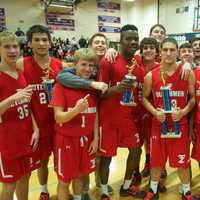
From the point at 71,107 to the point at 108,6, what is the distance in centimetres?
839

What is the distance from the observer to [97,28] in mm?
9742

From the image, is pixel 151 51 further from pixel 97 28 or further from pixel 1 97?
pixel 97 28

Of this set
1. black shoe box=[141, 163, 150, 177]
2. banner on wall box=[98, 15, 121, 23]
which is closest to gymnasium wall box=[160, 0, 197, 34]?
banner on wall box=[98, 15, 121, 23]

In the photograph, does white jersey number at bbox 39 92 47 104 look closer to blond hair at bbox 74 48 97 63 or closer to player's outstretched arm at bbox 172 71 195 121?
A: blond hair at bbox 74 48 97 63

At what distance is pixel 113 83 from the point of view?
8.90 ft

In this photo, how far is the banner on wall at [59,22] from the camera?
8.55 metres

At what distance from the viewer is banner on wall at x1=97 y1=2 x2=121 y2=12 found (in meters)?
9.75

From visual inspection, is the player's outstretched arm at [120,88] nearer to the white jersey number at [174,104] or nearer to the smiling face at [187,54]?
the white jersey number at [174,104]

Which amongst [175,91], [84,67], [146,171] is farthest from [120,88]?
[146,171]

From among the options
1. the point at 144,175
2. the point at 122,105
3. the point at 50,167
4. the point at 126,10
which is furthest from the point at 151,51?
the point at 126,10

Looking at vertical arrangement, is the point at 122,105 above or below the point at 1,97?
below

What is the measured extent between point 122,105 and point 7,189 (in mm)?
1310

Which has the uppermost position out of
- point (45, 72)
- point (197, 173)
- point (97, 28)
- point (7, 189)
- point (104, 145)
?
point (97, 28)

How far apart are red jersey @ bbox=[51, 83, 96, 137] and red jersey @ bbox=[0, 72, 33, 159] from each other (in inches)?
11.0
